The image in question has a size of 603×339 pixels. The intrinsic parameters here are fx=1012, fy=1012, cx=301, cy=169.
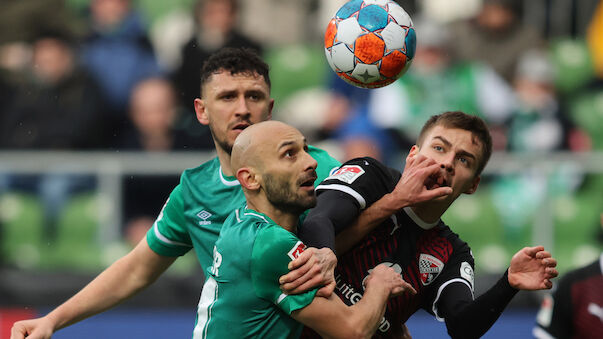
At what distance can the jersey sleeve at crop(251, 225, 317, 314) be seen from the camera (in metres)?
4.34

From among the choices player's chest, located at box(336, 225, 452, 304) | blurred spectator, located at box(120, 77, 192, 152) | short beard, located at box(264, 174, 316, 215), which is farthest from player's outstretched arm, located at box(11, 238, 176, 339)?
blurred spectator, located at box(120, 77, 192, 152)

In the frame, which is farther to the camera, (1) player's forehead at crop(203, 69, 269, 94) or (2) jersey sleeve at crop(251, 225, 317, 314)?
(1) player's forehead at crop(203, 69, 269, 94)

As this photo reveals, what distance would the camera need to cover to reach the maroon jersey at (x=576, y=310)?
6055mm

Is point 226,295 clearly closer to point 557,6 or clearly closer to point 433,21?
point 433,21

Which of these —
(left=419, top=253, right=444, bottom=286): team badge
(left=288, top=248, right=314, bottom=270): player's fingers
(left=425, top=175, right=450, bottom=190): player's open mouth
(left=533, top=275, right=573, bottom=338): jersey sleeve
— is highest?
(left=425, top=175, right=450, bottom=190): player's open mouth

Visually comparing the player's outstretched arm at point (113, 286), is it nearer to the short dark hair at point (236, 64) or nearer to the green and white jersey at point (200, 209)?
the green and white jersey at point (200, 209)

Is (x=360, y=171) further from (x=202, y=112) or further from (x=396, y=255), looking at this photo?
(x=202, y=112)

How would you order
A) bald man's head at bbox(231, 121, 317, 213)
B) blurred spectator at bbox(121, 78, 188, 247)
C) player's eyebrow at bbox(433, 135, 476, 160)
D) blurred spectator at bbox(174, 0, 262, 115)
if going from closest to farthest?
bald man's head at bbox(231, 121, 317, 213)
player's eyebrow at bbox(433, 135, 476, 160)
blurred spectator at bbox(121, 78, 188, 247)
blurred spectator at bbox(174, 0, 262, 115)

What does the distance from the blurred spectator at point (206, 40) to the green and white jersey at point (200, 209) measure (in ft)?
14.3

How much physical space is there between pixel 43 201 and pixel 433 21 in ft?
14.9

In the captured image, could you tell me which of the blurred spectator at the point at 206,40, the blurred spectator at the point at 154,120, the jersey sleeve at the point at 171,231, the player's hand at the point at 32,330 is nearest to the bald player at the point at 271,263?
the jersey sleeve at the point at 171,231

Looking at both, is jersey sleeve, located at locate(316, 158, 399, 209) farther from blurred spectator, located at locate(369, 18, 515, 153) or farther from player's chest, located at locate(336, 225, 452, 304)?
blurred spectator, located at locate(369, 18, 515, 153)

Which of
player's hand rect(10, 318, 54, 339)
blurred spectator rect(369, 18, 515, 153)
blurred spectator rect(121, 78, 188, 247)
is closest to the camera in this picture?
player's hand rect(10, 318, 54, 339)

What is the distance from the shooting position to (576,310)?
239 inches
